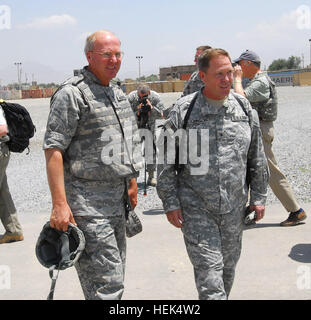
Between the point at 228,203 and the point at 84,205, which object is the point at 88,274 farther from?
the point at 228,203

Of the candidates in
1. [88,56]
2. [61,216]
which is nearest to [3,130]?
[88,56]

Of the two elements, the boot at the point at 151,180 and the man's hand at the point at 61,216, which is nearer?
the man's hand at the point at 61,216

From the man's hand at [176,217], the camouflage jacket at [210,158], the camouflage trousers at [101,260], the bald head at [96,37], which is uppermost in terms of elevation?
the bald head at [96,37]

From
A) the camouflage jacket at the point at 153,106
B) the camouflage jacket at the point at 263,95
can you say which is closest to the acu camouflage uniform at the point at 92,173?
the camouflage jacket at the point at 263,95

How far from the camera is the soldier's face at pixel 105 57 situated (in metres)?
3.04

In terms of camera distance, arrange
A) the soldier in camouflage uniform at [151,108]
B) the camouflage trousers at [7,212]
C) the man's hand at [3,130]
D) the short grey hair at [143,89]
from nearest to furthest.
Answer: the man's hand at [3,130] < the camouflage trousers at [7,212] < the short grey hair at [143,89] < the soldier in camouflage uniform at [151,108]

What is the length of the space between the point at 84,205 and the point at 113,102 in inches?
26.2

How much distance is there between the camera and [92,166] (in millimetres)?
3010

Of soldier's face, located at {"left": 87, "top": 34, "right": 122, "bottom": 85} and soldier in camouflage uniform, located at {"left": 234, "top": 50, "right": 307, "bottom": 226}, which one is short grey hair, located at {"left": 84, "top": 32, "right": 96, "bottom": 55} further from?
soldier in camouflage uniform, located at {"left": 234, "top": 50, "right": 307, "bottom": 226}

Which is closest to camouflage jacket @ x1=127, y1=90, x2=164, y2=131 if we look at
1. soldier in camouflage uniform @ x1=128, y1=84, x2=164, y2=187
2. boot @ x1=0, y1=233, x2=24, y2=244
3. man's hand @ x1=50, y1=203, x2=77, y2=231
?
soldier in camouflage uniform @ x1=128, y1=84, x2=164, y2=187

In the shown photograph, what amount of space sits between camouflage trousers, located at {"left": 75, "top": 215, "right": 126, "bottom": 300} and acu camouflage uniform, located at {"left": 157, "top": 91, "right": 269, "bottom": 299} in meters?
0.42

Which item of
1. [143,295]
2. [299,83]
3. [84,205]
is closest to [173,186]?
[84,205]

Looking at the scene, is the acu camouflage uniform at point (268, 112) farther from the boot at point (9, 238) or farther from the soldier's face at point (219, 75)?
the boot at point (9, 238)

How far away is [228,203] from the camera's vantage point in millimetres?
3107
